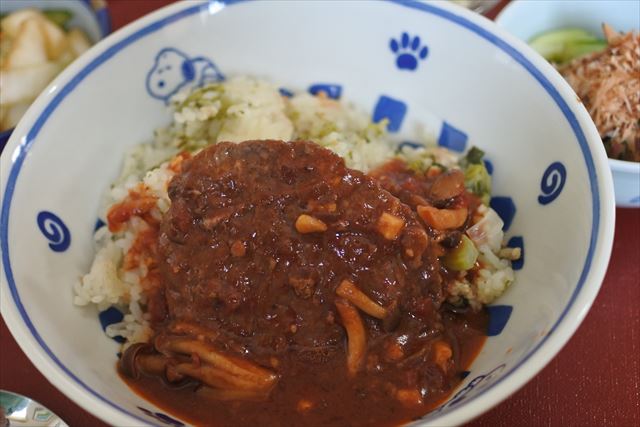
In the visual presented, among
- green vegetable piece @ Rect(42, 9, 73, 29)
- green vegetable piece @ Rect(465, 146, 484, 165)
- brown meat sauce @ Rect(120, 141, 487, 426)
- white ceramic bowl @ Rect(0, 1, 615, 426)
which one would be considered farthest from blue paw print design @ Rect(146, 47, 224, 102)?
green vegetable piece @ Rect(465, 146, 484, 165)

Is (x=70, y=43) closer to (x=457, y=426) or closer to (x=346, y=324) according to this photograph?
(x=346, y=324)

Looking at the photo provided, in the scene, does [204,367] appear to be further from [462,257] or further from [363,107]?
[363,107]

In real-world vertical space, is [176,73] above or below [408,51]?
below

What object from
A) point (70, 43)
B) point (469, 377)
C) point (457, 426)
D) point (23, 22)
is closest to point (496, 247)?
point (469, 377)

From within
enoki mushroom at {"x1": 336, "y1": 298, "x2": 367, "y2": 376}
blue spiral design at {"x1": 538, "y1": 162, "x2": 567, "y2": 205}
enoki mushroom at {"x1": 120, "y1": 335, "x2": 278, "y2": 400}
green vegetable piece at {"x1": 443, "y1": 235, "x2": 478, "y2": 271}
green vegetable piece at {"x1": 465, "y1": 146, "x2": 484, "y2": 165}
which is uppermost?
blue spiral design at {"x1": 538, "y1": 162, "x2": 567, "y2": 205}

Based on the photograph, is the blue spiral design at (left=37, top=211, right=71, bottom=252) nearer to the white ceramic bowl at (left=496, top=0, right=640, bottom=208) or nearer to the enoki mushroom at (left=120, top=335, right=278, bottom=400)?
the enoki mushroom at (left=120, top=335, right=278, bottom=400)

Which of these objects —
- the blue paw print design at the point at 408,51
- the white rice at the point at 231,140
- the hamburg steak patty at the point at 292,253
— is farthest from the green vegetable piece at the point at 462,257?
the blue paw print design at the point at 408,51

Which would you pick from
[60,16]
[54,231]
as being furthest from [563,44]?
[60,16]

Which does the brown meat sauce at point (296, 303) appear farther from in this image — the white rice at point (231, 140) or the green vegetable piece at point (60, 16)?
the green vegetable piece at point (60, 16)
